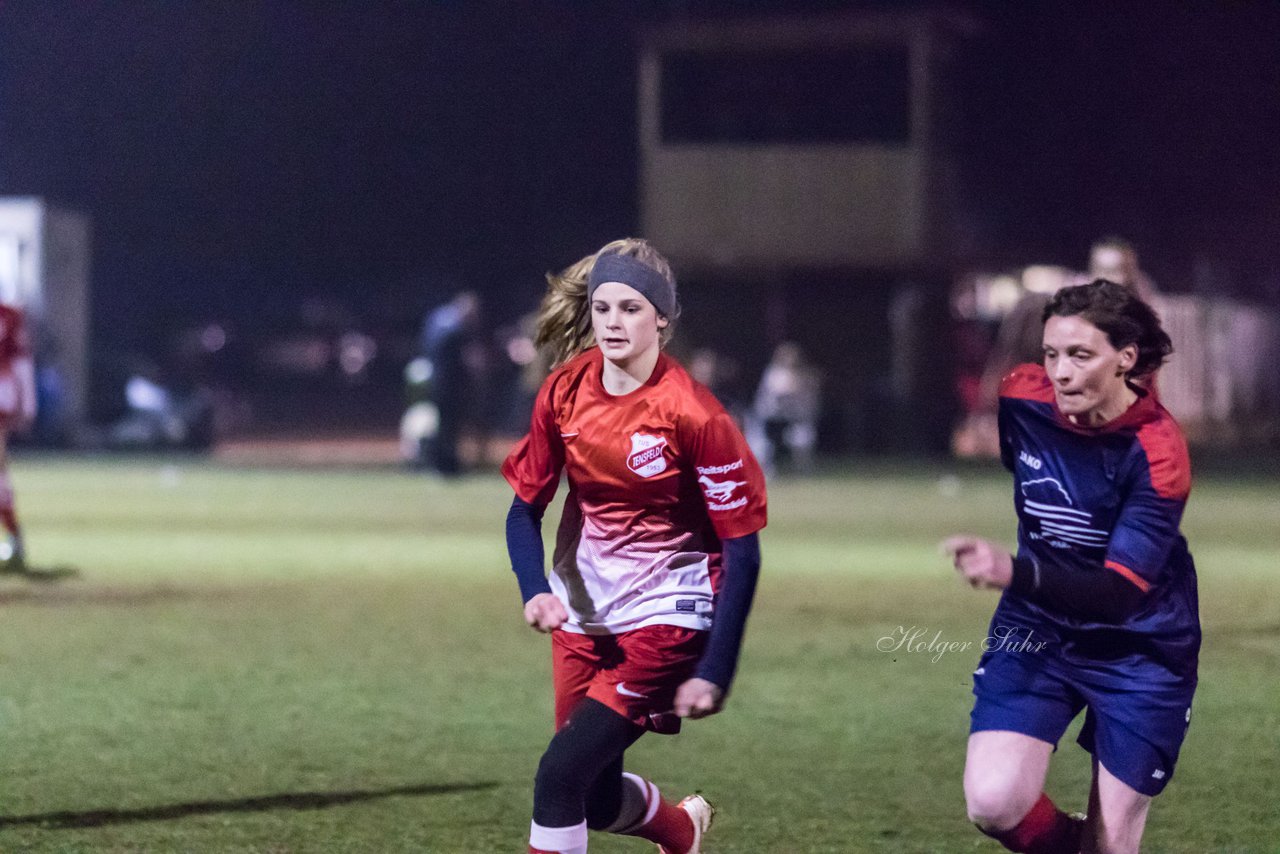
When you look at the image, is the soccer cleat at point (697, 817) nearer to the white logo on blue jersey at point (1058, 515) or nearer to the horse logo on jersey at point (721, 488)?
the horse logo on jersey at point (721, 488)

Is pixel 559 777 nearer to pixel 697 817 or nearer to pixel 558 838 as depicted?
pixel 558 838

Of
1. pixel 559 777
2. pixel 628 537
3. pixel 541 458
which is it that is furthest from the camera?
pixel 541 458

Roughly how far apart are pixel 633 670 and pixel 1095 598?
118cm

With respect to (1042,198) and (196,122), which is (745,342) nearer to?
(1042,198)

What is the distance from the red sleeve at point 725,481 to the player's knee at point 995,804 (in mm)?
924

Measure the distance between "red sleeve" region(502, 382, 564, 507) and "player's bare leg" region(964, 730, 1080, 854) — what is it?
1.35 m

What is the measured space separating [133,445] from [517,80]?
12.5 metres

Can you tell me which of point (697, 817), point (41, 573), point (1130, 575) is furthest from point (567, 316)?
point (41, 573)

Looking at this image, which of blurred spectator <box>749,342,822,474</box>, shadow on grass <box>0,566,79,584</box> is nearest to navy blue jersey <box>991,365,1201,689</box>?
shadow on grass <box>0,566,79,584</box>

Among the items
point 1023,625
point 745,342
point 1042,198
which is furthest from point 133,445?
point 1023,625

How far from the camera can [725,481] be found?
4984 millimetres

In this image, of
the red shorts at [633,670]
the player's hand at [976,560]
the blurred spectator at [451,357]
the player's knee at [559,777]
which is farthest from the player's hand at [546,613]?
the blurred spectator at [451,357]

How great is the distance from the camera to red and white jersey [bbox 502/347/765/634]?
500cm

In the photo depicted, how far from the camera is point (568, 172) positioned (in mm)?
43375
